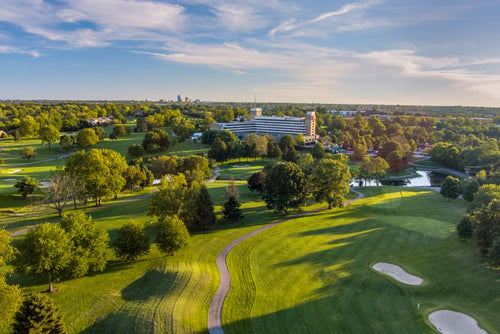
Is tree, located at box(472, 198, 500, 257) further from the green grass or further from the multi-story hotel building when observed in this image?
the multi-story hotel building

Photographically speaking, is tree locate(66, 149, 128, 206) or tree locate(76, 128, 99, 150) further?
tree locate(76, 128, 99, 150)

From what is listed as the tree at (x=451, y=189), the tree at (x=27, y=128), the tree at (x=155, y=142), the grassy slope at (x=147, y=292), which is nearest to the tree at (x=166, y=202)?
the grassy slope at (x=147, y=292)

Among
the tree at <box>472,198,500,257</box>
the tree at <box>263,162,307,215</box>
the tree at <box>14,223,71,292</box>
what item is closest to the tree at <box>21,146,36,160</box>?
the tree at <box>14,223,71,292</box>

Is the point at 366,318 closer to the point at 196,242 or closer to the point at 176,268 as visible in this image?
the point at 176,268

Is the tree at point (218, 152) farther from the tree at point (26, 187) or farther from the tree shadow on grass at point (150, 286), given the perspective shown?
the tree shadow on grass at point (150, 286)

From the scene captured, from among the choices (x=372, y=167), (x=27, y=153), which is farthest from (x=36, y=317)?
(x=27, y=153)

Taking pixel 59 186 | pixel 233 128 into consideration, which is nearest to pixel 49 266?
pixel 59 186

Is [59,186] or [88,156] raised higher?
[88,156]
